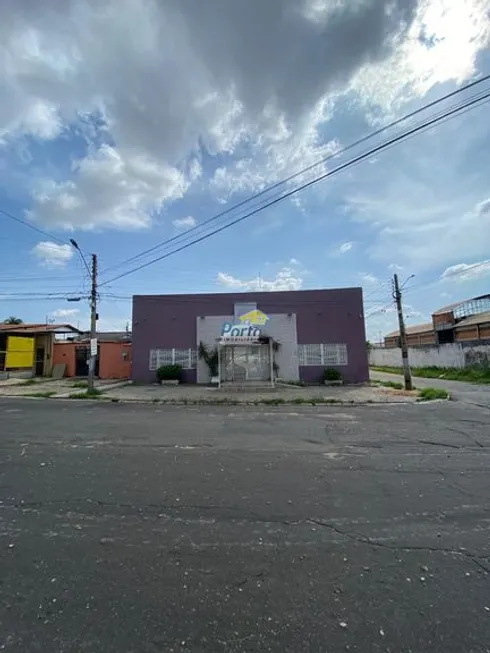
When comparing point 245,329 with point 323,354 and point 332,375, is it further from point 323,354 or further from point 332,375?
point 332,375

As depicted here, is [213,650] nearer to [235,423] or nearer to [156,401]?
[235,423]

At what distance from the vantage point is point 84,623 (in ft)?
7.74

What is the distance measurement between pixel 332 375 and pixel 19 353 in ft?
75.6

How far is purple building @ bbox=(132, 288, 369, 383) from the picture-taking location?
23891 millimetres

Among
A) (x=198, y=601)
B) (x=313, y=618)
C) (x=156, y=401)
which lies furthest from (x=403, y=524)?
(x=156, y=401)

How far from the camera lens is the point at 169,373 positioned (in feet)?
78.6

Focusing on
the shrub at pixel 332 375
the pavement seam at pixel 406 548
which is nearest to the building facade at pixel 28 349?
the shrub at pixel 332 375

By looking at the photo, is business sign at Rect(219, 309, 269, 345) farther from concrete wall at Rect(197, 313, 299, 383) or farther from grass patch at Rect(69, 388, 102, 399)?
grass patch at Rect(69, 388, 102, 399)

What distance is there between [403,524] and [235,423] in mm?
6775

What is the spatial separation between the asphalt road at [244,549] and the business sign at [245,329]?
47.8ft

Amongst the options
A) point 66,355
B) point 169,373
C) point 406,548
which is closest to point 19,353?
point 66,355

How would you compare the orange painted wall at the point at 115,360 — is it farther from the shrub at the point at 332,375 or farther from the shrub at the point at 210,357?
the shrub at the point at 332,375

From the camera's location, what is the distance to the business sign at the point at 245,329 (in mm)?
21609

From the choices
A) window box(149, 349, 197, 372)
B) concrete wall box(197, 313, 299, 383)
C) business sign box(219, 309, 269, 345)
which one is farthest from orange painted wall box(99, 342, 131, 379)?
business sign box(219, 309, 269, 345)
